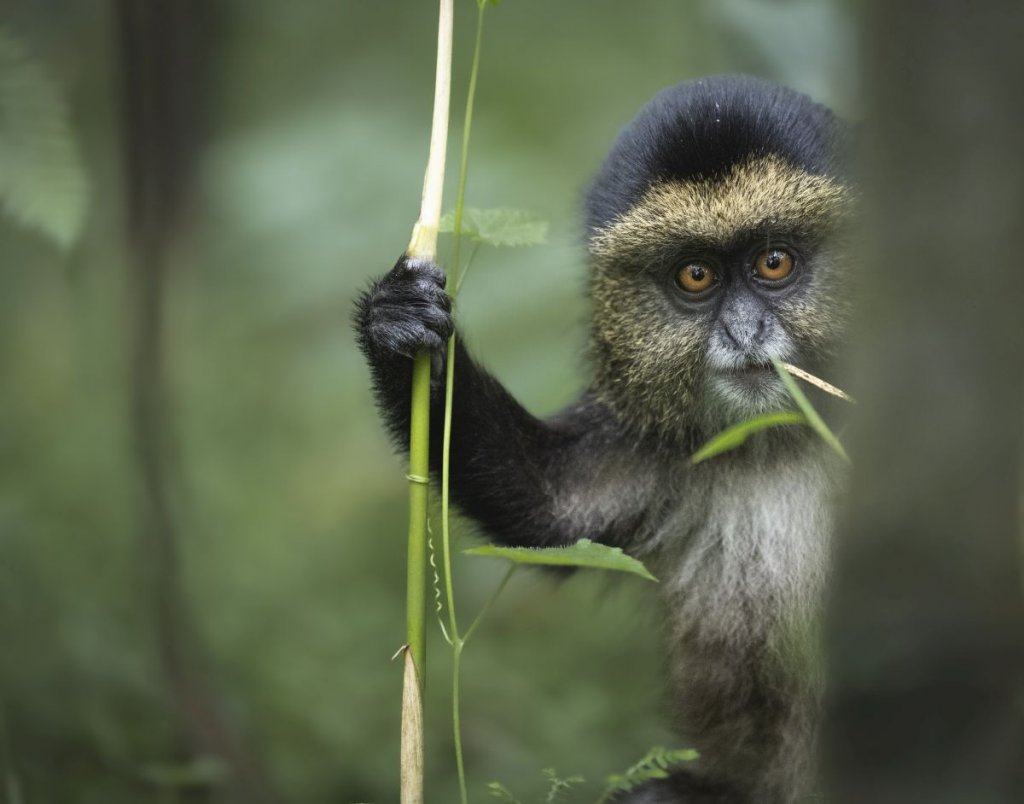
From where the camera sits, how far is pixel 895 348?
2062mm

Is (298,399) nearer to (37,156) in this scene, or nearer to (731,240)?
(37,156)

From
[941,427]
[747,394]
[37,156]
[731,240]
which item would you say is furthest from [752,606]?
[37,156]

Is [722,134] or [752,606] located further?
[752,606]

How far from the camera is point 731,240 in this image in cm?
387

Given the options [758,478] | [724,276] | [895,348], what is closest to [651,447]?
[758,478]

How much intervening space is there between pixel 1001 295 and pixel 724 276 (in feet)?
6.59

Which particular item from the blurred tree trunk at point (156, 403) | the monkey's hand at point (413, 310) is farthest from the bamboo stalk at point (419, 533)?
the blurred tree trunk at point (156, 403)

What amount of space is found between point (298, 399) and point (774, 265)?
13.5 ft

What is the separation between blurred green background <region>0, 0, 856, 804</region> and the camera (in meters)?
5.49

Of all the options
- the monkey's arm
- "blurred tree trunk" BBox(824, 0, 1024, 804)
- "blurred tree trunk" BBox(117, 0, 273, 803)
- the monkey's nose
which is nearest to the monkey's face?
the monkey's nose

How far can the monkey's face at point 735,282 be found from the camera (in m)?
3.83

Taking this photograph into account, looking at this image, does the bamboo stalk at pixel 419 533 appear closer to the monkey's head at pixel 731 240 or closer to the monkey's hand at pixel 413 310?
the monkey's hand at pixel 413 310

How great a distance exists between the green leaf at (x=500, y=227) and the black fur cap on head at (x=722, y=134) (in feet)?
2.30

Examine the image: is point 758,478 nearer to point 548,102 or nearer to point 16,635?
point 16,635
